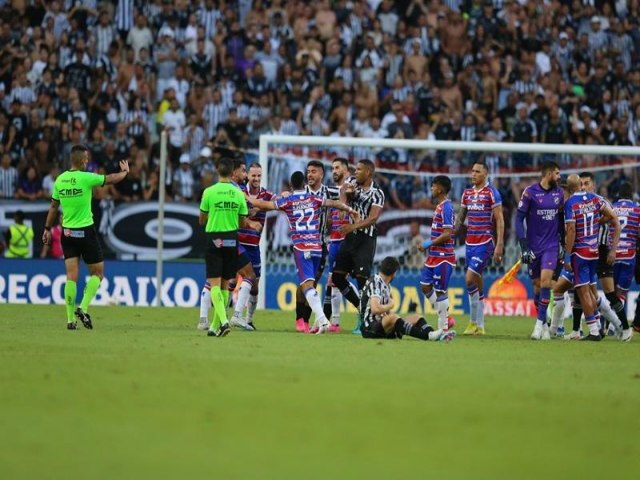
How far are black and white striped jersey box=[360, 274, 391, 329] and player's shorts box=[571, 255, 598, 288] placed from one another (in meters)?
3.21

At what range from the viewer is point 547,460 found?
7648 mm

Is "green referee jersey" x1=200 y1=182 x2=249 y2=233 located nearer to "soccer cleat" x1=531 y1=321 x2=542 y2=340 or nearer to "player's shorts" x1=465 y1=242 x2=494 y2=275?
"player's shorts" x1=465 y1=242 x2=494 y2=275

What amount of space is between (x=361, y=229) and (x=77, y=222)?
4.01 metres

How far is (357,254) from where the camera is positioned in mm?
18234

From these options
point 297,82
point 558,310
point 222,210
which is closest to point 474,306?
point 558,310

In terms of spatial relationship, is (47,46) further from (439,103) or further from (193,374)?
(193,374)

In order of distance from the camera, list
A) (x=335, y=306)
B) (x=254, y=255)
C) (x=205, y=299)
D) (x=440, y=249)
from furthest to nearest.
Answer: (x=254, y=255), (x=335, y=306), (x=440, y=249), (x=205, y=299)

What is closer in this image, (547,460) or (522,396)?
(547,460)

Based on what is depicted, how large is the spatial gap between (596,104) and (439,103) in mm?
4164

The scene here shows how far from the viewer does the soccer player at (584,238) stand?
17.9m

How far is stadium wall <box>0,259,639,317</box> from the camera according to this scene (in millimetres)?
26469

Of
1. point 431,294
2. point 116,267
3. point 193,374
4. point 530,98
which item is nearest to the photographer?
point 193,374

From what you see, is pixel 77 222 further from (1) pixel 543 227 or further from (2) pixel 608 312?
(2) pixel 608 312

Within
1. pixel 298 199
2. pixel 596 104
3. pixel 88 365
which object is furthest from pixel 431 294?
pixel 596 104
